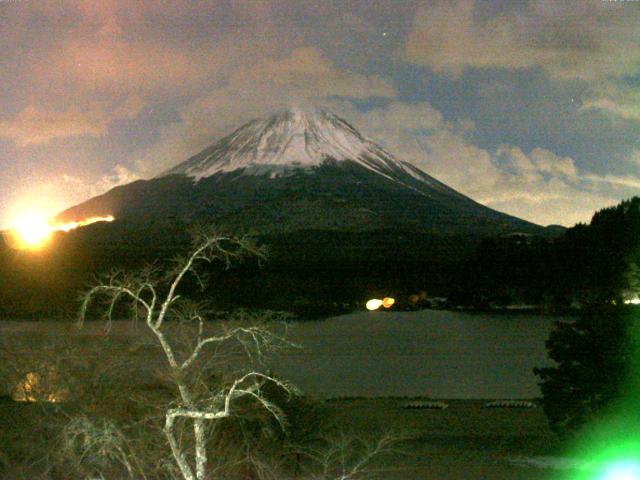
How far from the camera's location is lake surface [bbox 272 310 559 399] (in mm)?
32153

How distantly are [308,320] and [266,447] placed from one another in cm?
6352

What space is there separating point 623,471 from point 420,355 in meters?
39.2

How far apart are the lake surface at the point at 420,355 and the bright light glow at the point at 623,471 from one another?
22.6 ft

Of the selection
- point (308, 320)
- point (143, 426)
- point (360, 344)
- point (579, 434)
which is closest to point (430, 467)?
point (579, 434)

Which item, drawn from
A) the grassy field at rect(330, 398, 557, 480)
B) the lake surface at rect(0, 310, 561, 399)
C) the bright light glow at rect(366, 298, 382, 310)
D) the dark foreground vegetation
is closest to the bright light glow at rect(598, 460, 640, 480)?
the grassy field at rect(330, 398, 557, 480)

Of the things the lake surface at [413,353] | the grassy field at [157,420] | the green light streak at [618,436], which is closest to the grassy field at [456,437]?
the grassy field at [157,420]

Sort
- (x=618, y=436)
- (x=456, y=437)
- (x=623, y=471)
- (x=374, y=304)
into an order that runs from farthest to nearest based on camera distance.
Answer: (x=374, y=304) < (x=456, y=437) < (x=618, y=436) < (x=623, y=471)

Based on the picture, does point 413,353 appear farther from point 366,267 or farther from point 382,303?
point 366,267

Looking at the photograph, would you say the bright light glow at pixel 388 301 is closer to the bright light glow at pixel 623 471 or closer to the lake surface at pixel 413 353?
the lake surface at pixel 413 353

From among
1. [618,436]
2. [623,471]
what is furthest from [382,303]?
[623,471]

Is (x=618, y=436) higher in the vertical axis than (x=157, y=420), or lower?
lower

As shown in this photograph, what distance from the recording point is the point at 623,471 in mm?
12336

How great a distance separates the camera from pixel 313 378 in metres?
35.3

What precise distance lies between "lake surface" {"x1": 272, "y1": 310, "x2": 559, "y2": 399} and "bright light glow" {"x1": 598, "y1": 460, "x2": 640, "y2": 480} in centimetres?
688
